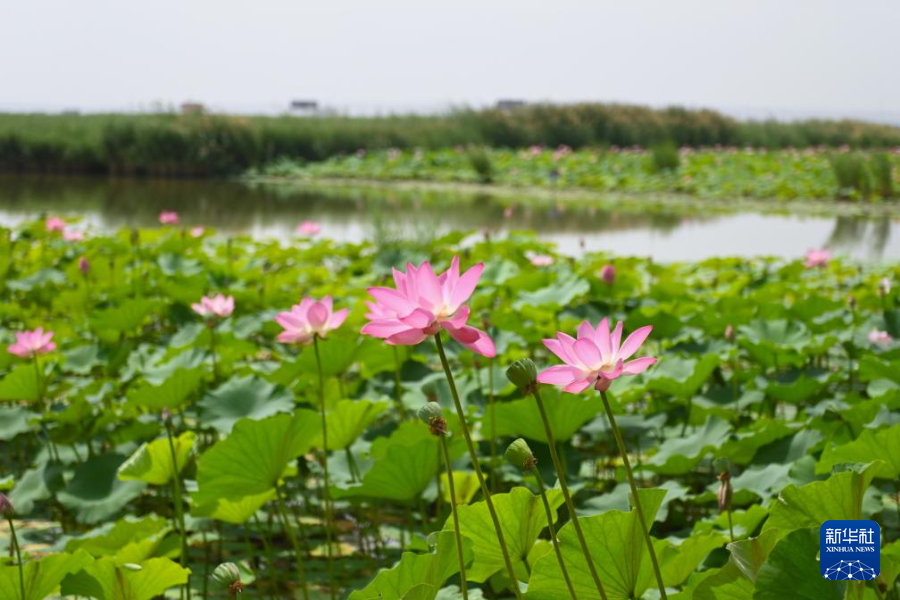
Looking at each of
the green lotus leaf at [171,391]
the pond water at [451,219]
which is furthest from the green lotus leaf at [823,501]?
the pond water at [451,219]

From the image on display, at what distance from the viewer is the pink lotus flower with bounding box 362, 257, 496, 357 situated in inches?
37.9

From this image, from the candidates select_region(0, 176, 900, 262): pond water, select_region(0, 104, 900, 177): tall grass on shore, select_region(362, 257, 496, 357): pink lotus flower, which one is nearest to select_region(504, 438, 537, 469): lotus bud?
select_region(362, 257, 496, 357): pink lotus flower

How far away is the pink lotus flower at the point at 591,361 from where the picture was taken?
0.97 m

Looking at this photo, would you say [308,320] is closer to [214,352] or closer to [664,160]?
[214,352]

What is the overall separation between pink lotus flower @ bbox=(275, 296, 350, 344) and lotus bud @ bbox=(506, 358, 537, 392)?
751 millimetres

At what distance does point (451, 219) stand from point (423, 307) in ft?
26.0

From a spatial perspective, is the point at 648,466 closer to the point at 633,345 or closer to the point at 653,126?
the point at 633,345

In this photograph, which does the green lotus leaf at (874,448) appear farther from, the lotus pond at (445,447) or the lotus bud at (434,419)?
the lotus bud at (434,419)

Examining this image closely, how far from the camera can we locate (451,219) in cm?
886

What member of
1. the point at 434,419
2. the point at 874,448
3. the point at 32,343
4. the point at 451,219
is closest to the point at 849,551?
the point at 434,419

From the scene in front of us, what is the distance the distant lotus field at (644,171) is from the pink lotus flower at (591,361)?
10.7 metres

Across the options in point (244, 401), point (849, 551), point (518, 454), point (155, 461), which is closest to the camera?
point (849, 551)

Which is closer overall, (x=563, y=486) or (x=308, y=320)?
(x=563, y=486)

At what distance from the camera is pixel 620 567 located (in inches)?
44.9
